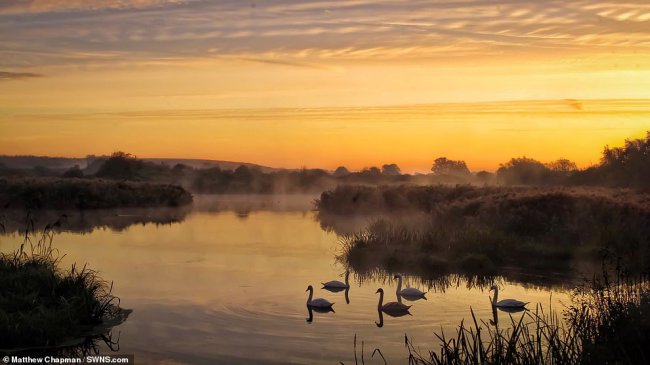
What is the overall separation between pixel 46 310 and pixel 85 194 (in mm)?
34904

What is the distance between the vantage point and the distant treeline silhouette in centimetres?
4159

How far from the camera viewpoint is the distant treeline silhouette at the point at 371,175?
41594 millimetres

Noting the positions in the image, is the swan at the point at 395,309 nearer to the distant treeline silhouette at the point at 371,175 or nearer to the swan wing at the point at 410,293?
the swan wing at the point at 410,293

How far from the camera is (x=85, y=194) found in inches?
1750

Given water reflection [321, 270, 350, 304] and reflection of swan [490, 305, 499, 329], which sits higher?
water reflection [321, 270, 350, 304]

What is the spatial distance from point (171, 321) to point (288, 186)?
71654 mm

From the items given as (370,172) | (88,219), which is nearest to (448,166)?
(370,172)

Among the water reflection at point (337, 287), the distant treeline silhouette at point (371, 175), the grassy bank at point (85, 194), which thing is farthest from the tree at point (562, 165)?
the water reflection at point (337, 287)

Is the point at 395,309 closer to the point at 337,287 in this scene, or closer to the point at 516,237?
the point at 337,287

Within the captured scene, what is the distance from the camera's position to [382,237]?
70.6 feet

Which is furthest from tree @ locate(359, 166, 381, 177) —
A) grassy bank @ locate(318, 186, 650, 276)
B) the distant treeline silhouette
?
grassy bank @ locate(318, 186, 650, 276)

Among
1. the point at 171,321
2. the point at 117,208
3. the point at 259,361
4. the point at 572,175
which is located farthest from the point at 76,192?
the point at 259,361

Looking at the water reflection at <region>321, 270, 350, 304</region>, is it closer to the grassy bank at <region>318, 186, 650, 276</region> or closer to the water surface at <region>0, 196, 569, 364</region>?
the water surface at <region>0, 196, 569, 364</region>

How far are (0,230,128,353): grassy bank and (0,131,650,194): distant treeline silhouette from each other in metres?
31.8
